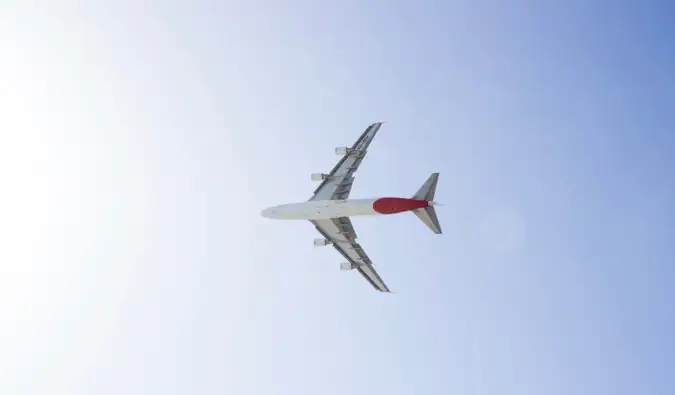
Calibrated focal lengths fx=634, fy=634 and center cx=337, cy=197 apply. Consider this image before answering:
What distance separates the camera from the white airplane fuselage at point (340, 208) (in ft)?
264

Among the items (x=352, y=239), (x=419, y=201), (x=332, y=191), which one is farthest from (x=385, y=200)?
(x=352, y=239)

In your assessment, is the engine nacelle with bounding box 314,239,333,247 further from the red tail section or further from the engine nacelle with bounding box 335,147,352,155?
the red tail section

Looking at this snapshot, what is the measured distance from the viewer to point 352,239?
10112 centimetres

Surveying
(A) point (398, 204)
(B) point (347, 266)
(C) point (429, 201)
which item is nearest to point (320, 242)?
(B) point (347, 266)

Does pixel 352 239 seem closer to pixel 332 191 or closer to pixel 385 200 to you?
pixel 332 191

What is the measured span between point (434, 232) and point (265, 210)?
27552 mm

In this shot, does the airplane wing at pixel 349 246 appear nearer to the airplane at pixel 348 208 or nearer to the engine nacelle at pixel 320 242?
the airplane at pixel 348 208

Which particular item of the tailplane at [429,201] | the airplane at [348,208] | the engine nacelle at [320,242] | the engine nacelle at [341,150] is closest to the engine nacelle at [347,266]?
the airplane at [348,208]

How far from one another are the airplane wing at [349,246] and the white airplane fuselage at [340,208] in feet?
23.5

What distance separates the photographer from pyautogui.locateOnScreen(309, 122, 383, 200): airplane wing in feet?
305

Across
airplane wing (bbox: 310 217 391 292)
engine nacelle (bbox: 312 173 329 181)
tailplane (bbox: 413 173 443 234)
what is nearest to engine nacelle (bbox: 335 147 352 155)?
engine nacelle (bbox: 312 173 329 181)

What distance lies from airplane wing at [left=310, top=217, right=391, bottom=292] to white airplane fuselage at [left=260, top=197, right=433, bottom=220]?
7159mm

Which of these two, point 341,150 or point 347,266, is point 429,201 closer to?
point 341,150

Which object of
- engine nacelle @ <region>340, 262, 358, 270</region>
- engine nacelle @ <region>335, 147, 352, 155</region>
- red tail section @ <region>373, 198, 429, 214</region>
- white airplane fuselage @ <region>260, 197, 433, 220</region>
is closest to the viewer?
red tail section @ <region>373, 198, 429, 214</region>
